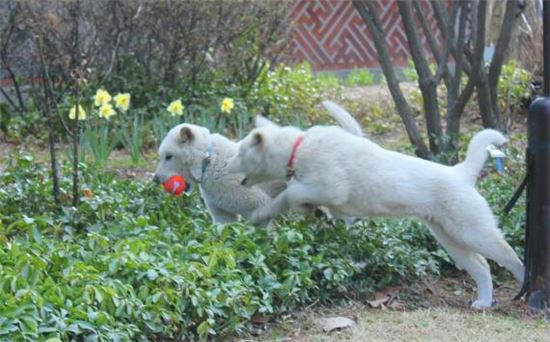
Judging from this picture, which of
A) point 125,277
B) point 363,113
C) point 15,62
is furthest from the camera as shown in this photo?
point 363,113

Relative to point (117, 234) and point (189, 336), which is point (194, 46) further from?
point (189, 336)

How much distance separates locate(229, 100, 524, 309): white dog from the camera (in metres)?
6.14

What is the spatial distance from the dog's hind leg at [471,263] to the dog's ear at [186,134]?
1.83 metres

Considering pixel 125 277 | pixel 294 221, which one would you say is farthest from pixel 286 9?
pixel 125 277

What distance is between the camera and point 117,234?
20.3 feet

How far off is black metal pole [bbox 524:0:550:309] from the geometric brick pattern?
33.1ft

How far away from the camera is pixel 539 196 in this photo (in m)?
6.06

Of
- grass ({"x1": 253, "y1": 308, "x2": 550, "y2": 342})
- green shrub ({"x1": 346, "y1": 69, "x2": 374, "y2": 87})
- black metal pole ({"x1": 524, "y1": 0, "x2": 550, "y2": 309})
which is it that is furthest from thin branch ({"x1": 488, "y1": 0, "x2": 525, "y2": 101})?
green shrub ({"x1": 346, "y1": 69, "x2": 374, "y2": 87})

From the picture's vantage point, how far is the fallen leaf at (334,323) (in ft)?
18.8

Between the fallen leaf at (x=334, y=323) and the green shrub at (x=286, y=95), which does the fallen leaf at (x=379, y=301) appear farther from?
the green shrub at (x=286, y=95)

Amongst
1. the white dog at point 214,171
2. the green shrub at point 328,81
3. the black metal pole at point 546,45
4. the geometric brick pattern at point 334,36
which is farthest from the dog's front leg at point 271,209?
the geometric brick pattern at point 334,36

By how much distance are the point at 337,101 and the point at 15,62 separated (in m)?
3.93

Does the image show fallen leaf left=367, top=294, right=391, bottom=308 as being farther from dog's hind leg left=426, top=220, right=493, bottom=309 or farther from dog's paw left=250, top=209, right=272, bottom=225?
dog's paw left=250, top=209, right=272, bottom=225

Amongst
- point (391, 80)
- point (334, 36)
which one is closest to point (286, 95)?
point (391, 80)
